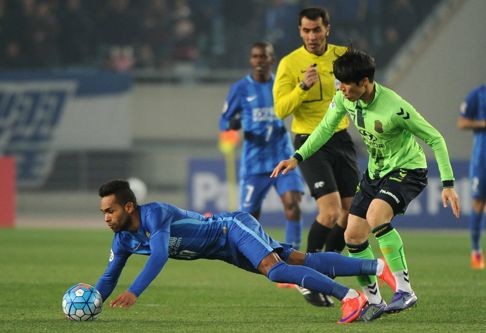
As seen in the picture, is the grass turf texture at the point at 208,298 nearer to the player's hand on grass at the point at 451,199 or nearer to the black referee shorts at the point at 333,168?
the player's hand on grass at the point at 451,199

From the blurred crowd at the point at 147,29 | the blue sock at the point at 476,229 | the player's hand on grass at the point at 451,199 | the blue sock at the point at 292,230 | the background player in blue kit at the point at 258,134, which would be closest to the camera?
the player's hand on grass at the point at 451,199

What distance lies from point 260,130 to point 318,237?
2390 millimetres

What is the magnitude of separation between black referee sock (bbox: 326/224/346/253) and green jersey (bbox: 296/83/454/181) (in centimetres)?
139

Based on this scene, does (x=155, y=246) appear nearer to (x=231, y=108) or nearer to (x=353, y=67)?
(x=353, y=67)

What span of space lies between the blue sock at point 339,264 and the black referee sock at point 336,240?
1.58 meters

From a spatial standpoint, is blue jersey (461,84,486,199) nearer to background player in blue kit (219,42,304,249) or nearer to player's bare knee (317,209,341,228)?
background player in blue kit (219,42,304,249)

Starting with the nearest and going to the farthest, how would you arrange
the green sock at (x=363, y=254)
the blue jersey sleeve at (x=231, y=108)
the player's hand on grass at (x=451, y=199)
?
the player's hand on grass at (x=451, y=199)
the green sock at (x=363, y=254)
the blue jersey sleeve at (x=231, y=108)

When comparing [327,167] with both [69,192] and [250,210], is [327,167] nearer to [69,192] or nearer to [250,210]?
[250,210]

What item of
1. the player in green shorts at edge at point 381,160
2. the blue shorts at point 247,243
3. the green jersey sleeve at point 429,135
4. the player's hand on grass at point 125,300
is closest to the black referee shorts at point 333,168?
the player in green shorts at edge at point 381,160

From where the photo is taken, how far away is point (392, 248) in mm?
8016

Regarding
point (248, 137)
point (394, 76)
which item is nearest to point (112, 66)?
point (394, 76)

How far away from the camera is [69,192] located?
23.8 m

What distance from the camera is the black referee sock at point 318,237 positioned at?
950 centimetres

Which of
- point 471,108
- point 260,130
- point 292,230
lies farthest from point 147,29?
point 292,230
